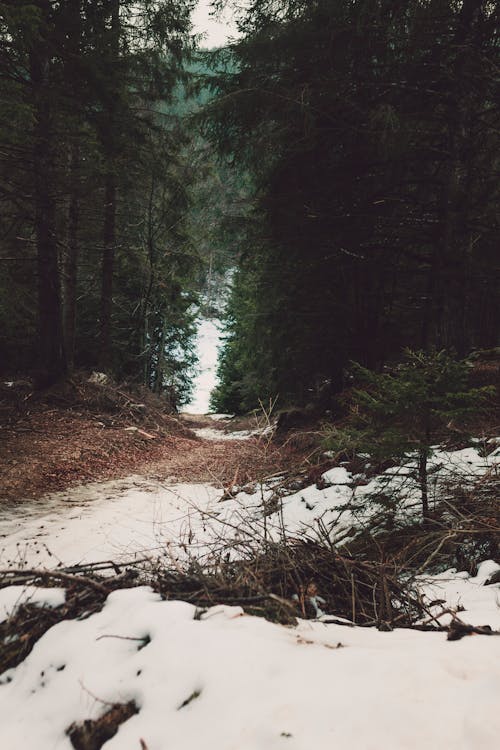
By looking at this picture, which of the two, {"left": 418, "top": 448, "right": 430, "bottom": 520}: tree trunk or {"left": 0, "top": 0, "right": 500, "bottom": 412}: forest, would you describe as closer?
{"left": 418, "top": 448, "right": 430, "bottom": 520}: tree trunk

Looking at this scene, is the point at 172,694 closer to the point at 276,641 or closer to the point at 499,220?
the point at 276,641

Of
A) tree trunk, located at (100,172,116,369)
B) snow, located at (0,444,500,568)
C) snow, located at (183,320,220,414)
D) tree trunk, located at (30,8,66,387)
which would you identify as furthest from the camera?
snow, located at (183,320,220,414)

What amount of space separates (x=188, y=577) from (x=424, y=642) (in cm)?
91

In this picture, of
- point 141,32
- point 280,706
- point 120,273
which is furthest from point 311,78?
point 120,273

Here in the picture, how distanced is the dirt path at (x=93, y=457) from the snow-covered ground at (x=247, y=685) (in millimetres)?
3370

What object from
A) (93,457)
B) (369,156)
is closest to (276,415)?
(93,457)

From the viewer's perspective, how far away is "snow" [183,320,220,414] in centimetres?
2642

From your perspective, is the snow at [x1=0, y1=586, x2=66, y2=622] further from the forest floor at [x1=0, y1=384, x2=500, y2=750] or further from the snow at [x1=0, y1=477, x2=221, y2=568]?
the snow at [x1=0, y1=477, x2=221, y2=568]

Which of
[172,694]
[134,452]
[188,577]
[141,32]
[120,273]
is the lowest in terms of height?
[134,452]

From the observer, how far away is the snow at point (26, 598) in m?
1.50

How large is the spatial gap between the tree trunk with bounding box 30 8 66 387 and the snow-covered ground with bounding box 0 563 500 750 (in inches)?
267

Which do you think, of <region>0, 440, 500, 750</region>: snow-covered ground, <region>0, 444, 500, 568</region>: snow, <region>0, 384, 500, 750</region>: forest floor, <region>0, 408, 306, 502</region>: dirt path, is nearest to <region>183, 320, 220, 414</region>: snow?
<region>0, 408, 306, 502</region>: dirt path

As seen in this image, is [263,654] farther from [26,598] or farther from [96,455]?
[96,455]

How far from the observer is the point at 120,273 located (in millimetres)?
14336
